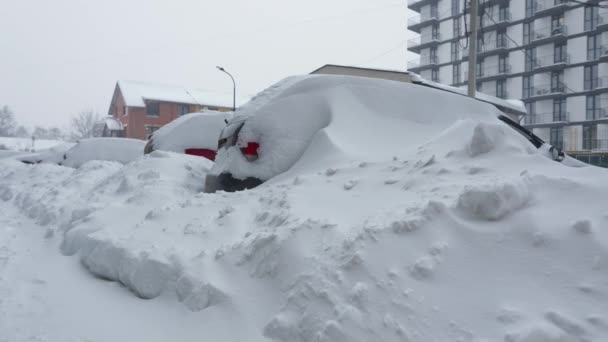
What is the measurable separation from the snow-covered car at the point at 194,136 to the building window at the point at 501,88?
42085 mm

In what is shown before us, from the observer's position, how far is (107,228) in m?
4.05

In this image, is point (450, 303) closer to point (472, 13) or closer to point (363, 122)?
point (363, 122)

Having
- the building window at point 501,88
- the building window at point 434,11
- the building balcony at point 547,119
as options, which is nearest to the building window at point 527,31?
the building window at point 501,88

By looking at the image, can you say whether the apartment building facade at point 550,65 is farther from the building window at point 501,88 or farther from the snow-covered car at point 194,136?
the snow-covered car at point 194,136

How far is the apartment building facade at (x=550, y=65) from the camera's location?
3722 cm

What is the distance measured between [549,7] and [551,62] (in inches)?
210

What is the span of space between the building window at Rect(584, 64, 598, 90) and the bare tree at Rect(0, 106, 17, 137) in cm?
9472

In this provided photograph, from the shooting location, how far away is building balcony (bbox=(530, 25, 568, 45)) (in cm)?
3928

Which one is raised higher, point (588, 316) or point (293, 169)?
point (293, 169)

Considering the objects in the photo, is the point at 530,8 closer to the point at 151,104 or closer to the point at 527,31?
the point at 527,31

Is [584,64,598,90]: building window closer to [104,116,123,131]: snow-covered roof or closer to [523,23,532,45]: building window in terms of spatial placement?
[523,23,532,45]: building window

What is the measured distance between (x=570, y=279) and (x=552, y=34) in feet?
154

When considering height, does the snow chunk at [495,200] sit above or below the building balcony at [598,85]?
below

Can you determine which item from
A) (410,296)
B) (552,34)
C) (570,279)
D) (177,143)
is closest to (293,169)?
(410,296)
